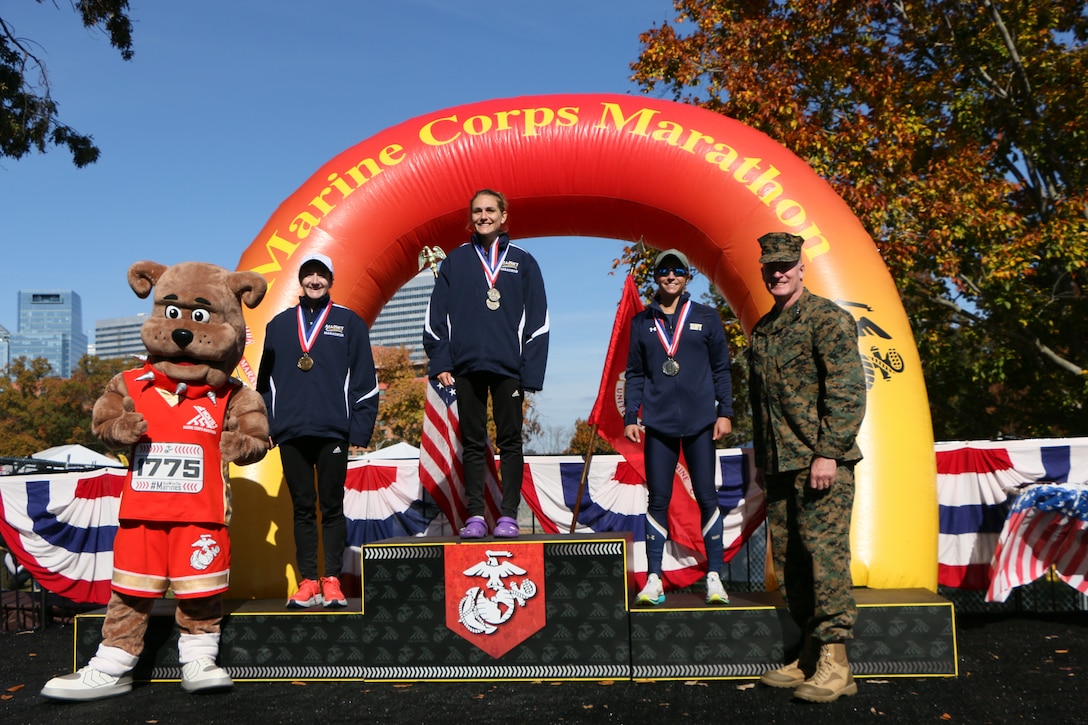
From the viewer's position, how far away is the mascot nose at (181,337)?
3.89m

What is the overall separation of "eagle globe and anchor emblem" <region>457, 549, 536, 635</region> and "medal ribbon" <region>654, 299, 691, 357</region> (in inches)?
52.5

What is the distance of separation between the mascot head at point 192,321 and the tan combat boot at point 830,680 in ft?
9.64

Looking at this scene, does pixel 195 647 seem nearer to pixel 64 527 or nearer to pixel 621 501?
pixel 64 527

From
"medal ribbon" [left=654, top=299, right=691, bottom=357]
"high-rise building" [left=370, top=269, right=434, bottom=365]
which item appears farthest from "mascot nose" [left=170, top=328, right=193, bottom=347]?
"high-rise building" [left=370, top=269, right=434, bottom=365]

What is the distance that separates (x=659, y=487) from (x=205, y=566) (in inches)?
85.8

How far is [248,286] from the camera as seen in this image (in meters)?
4.27

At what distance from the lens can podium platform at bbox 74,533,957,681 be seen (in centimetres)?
373

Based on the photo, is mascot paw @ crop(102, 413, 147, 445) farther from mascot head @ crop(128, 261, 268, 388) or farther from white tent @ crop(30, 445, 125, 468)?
white tent @ crop(30, 445, 125, 468)

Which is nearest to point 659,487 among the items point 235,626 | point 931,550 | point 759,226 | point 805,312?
point 805,312

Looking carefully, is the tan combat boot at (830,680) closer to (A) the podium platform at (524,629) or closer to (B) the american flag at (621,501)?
(A) the podium platform at (524,629)

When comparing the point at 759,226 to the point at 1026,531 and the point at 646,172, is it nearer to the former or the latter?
the point at 646,172

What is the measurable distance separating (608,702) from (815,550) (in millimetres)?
1056

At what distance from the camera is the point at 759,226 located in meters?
5.18

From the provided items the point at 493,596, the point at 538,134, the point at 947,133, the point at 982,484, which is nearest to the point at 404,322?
the point at 947,133
